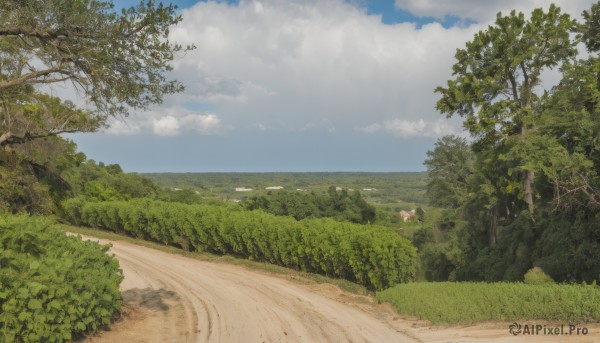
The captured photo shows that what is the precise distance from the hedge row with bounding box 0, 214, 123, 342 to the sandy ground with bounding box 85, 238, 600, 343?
85 centimetres

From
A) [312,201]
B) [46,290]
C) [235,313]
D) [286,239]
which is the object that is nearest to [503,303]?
[235,313]

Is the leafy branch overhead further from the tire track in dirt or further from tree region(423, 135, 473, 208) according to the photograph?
tree region(423, 135, 473, 208)

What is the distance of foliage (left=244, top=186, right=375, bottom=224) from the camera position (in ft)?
103

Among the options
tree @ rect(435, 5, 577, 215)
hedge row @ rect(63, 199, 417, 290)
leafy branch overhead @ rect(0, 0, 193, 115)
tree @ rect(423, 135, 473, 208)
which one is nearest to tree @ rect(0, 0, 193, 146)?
leafy branch overhead @ rect(0, 0, 193, 115)

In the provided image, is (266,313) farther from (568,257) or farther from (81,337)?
(568,257)

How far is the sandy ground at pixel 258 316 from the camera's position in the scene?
335 inches

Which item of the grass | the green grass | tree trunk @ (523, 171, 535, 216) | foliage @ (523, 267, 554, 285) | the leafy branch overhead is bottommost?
foliage @ (523, 267, 554, 285)

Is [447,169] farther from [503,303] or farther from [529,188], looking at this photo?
[503,303]

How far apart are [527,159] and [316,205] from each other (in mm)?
19692

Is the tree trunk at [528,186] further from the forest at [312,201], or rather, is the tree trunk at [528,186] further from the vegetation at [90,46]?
the vegetation at [90,46]

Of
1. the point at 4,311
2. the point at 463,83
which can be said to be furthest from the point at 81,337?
the point at 463,83

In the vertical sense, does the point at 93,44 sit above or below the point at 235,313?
above

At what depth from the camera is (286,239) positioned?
16.9 meters

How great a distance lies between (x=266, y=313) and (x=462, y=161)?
4401cm
